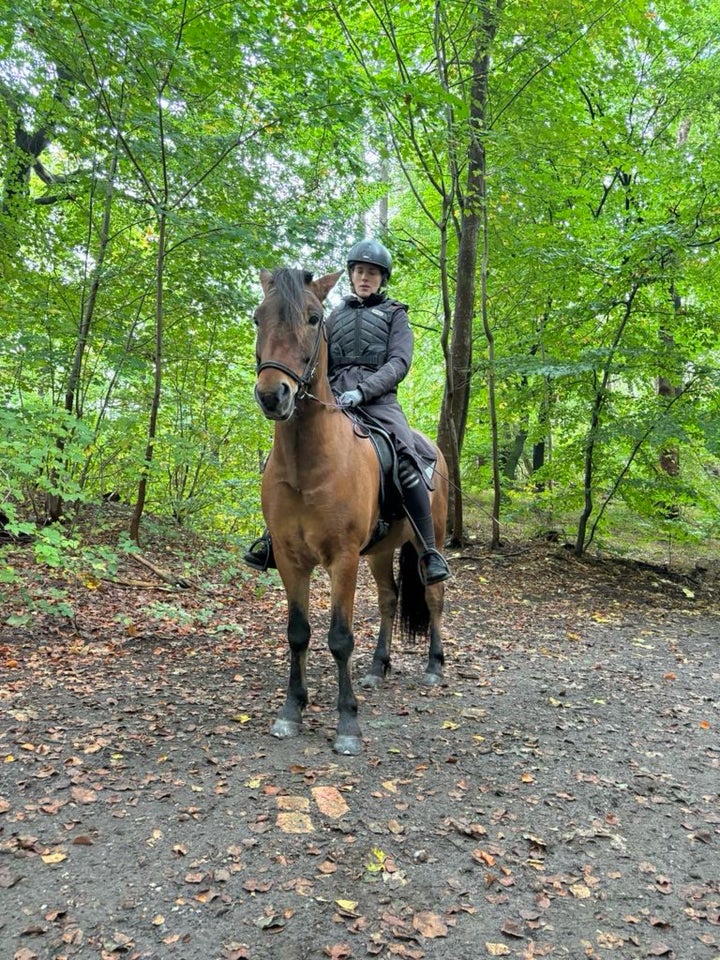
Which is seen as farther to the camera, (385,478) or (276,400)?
(385,478)

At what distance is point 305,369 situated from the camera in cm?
355

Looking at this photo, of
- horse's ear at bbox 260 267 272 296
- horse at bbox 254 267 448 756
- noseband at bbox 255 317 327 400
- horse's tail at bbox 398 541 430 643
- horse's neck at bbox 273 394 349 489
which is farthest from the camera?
horse's tail at bbox 398 541 430 643

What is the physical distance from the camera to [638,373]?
9.95m

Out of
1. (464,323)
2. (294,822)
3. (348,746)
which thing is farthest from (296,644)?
(464,323)

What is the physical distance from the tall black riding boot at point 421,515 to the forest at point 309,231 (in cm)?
256

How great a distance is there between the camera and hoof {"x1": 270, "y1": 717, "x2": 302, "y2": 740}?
4027 millimetres

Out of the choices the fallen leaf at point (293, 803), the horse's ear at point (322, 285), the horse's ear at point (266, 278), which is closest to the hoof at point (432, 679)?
the fallen leaf at point (293, 803)

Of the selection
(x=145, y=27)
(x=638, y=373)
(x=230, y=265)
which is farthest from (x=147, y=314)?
(x=638, y=373)

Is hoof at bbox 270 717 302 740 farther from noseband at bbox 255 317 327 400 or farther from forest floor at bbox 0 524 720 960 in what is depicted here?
noseband at bbox 255 317 327 400

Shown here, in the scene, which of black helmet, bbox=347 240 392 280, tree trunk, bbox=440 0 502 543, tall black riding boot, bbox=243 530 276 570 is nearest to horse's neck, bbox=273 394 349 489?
tall black riding boot, bbox=243 530 276 570

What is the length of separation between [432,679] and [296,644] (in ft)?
5.68

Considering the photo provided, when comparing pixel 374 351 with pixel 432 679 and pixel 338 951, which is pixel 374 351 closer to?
pixel 432 679

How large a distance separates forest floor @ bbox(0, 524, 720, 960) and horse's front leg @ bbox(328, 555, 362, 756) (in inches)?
6.5

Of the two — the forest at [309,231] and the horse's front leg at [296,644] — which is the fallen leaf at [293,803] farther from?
the forest at [309,231]
